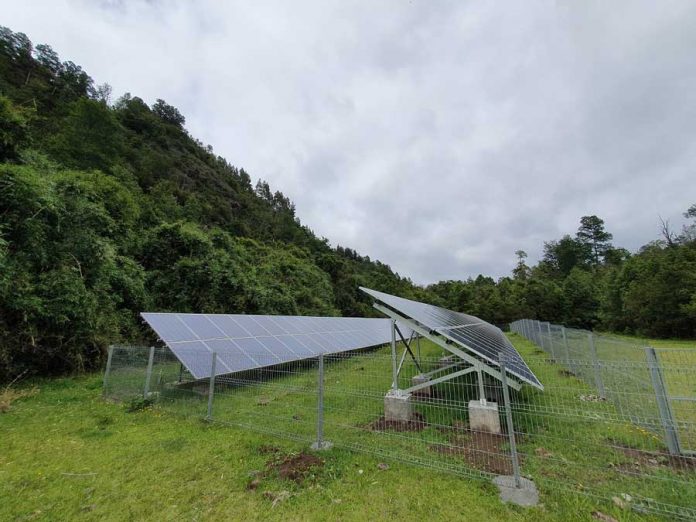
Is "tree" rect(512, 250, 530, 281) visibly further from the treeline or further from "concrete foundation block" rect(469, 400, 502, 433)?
"concrete foundation block" rect(469, 400, 502, 433)

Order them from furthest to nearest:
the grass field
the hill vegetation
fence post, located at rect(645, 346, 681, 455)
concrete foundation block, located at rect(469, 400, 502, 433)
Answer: the hill vegetation → concrete foundation block, located at rect(469, 400, 502, 433) → fence post, located at rect(645, 346, 681, 455) → the grass field

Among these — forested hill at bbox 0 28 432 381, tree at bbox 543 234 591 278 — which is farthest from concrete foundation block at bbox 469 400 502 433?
tree at bbox 543 234 591 278

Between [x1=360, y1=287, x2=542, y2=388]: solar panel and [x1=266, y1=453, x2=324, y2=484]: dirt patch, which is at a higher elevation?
[x1=360, y1=287, x2=542, y2=388]: solar panel

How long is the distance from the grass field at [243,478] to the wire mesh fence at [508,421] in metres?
0.06

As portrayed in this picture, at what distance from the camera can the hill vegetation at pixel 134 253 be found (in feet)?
29.7

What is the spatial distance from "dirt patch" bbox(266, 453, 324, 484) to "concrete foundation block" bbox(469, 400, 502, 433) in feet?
8.29

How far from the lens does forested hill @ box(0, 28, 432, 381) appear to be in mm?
8828

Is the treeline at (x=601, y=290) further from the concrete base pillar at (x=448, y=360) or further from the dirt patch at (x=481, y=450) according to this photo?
the dirt patch at (x=481, y=450)

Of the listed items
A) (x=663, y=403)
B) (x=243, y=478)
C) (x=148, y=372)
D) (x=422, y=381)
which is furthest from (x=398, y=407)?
(x=148, y=372)

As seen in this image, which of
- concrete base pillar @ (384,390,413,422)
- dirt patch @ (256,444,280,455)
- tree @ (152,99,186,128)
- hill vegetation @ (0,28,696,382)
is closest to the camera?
dirt patch @ (256,444,280,455)

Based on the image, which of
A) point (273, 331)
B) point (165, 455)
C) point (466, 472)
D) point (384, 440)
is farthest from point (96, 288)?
point (466, 472)

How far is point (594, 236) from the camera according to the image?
2621 inches

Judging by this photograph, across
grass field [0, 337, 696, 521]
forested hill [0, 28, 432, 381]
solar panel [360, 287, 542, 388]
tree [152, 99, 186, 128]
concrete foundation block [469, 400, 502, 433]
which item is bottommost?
grass field [0, 337, 696, 521]

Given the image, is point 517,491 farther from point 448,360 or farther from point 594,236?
point 594,236
